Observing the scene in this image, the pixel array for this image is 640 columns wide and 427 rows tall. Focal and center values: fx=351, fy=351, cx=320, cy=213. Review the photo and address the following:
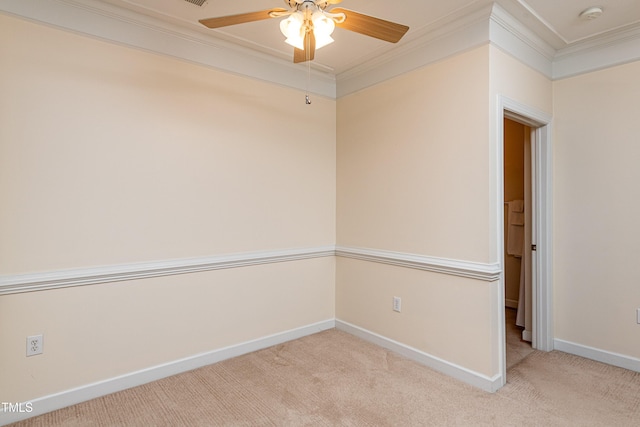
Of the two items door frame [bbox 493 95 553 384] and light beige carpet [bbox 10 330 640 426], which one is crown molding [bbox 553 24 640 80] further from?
light beige carpet [bbox 10 330 640 426]

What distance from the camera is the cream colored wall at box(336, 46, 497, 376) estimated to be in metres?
2.45

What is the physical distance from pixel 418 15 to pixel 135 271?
2.63 m

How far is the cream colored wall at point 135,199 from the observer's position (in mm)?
2068

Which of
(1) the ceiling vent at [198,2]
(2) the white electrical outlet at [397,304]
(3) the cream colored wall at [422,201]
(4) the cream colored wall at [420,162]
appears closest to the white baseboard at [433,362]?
(3) the cream colored wall at [422,201]

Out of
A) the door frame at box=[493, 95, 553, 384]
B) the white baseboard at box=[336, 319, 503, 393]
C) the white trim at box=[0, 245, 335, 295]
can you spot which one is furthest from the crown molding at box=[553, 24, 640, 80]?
the white trim at box=[0, 245, 335, 295]

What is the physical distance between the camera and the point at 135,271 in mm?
2426

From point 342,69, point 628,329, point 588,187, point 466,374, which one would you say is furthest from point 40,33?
point 628,329

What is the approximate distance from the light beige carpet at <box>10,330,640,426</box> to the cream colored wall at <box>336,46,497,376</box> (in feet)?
0.97

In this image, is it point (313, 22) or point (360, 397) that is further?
point (360, 397)

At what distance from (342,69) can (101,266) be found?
2.62 meters

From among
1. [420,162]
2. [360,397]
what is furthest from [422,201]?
[360,397]

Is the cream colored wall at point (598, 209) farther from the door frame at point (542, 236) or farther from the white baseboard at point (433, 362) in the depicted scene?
the white baseboard at point (433, 362)

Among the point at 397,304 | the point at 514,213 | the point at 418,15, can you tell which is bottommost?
the point at 397,304

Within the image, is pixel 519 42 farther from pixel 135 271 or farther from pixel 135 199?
pixel 135 271
